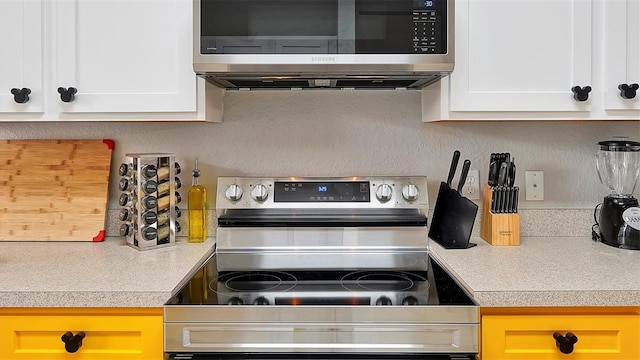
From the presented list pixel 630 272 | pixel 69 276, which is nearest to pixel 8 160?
pixel 69 276

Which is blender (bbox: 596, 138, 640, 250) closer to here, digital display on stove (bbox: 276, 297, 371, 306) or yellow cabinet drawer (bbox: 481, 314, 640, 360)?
yellow cabinet drawer (bbox: 481, 314, 640, 360)

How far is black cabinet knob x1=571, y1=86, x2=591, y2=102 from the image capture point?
149 cm

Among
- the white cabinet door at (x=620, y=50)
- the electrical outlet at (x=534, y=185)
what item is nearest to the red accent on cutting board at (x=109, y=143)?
the electrical outlet at (x=534, y=185)

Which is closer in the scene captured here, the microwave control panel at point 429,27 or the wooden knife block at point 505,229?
the microwave control panel at point 429,27

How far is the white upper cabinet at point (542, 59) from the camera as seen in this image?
1494 mm

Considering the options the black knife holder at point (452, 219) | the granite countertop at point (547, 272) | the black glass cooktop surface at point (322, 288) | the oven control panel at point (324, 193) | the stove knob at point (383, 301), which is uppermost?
the oven control panel at point (324, 193)

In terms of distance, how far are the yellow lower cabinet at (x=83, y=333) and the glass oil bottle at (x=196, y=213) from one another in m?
0.56

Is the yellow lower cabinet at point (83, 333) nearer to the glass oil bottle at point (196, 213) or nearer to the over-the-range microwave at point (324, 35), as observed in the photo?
the glass oil bottle at point (196, 213)

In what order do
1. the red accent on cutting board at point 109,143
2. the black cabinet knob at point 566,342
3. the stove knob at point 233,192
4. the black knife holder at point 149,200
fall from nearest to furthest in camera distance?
the black cabinet knob at point 566,342 → the black knife holder at point 149,200 → the stove knob at point 233,192 → the red accent on cutting board at point 109,143

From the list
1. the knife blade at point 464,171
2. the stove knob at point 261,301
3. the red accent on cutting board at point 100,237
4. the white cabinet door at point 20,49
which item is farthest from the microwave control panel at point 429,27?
the red accent on cutting board at point 100,237

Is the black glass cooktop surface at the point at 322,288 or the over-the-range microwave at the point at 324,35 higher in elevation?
the over-the-range microwave at the point at 324,35

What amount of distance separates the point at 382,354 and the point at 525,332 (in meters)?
0.35

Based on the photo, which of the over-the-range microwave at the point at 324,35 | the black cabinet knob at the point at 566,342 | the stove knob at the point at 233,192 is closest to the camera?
the black cabinet knob at the point at 566,342

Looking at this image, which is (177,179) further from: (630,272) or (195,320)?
(630,272)
